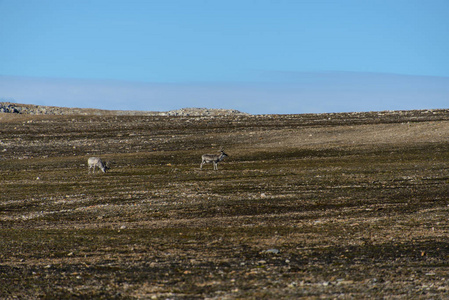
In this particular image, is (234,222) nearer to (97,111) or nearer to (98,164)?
(98,164)

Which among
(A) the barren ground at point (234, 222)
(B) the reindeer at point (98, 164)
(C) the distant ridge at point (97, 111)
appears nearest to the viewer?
(A) the barren ground at point (234, 222)

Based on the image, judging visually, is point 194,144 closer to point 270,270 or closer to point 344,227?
point 344,227

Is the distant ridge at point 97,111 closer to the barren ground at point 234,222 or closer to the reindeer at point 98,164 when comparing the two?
the barren ground at point 234,222

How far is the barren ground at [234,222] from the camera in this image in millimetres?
12719

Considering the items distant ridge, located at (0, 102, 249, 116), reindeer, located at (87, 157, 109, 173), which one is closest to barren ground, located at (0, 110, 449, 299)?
reindeer, located at (87, 157, 109, 173)

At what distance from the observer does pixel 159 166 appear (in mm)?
43562

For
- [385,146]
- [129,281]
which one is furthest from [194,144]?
[129,281]

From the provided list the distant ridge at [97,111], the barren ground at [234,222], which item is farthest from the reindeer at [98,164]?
the distant ridge at [97,111]

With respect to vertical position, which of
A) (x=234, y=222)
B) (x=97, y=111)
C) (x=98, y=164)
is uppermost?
(x=97, y=111)

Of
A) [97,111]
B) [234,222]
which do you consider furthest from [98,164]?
[97,111]

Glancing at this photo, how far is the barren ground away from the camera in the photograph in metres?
12.7

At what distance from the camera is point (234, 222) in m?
21.2

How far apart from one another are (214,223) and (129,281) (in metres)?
8.27

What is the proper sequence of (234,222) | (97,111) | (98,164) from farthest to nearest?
(97,111), (98,164), (234,222)
